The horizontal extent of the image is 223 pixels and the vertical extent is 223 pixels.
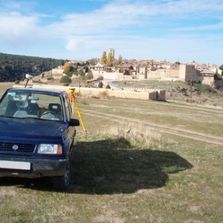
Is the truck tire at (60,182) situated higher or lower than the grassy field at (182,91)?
higher

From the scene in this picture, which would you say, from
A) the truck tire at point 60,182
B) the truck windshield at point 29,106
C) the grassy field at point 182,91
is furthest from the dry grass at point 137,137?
→ the grassy field at point 182,91

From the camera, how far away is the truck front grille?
751 cm

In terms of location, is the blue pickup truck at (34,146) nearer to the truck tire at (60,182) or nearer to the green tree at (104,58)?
the truck tire at (60,182)

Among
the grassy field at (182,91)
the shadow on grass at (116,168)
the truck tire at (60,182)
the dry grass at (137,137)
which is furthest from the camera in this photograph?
the grassy field at (182,91)

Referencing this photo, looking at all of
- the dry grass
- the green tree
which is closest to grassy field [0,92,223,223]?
the dry grass

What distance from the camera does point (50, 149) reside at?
303 inches

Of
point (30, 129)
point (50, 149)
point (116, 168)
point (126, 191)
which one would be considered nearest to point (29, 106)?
point (30, 129)

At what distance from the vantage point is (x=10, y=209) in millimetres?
7016

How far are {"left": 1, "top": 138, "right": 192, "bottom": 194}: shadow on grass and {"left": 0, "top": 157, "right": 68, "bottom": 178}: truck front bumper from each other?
726 millimetres

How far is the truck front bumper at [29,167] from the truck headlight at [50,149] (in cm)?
13

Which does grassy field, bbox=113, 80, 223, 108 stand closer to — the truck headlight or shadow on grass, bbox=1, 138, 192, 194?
shadow on grass, bbox=1, 138, 192, 194

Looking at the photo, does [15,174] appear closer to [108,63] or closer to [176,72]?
[176,72]

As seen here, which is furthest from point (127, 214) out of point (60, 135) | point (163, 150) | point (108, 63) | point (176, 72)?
point (108, 63)

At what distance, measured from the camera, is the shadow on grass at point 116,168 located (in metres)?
8.73
